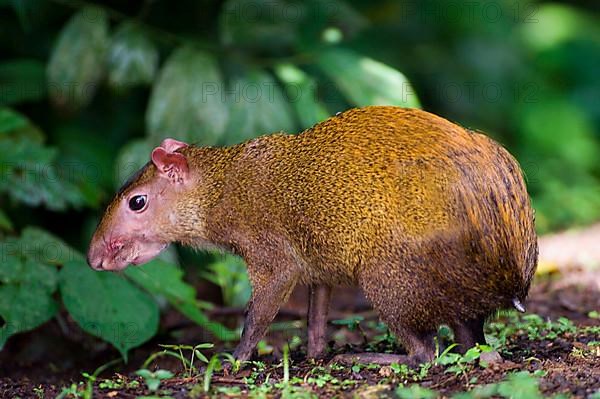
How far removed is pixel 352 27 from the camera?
7.49 meters

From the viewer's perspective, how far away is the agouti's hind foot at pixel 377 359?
181 inches

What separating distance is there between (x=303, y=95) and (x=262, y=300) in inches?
86.4

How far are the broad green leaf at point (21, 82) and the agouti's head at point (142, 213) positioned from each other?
8.09ft

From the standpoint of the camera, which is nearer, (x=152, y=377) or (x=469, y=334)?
(x=152, y=377)

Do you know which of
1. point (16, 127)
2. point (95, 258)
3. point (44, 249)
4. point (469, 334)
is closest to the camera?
point (469, 334)

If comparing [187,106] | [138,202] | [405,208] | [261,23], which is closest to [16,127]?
[187,106]

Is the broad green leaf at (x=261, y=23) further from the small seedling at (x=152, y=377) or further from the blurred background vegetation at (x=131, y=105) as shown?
the small seedling at (x=152, y=377)

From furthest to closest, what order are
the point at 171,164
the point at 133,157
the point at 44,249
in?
the point at 133,157 < the point at 44,249 < the point at 171,164

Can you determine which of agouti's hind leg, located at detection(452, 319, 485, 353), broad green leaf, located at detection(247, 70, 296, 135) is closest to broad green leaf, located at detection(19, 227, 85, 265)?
broad green leaf, located at detection(247, 70, 296, 135)

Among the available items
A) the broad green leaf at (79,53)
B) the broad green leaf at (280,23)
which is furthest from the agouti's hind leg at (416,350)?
the broad green leaf at (79,53)

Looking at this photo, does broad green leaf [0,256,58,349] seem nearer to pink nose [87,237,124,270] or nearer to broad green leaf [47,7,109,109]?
pink nose [87,237,124,270]

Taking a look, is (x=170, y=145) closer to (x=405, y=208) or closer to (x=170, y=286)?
(x=170, y=286)

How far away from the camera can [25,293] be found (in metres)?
5.57

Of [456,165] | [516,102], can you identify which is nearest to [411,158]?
[456,165]
